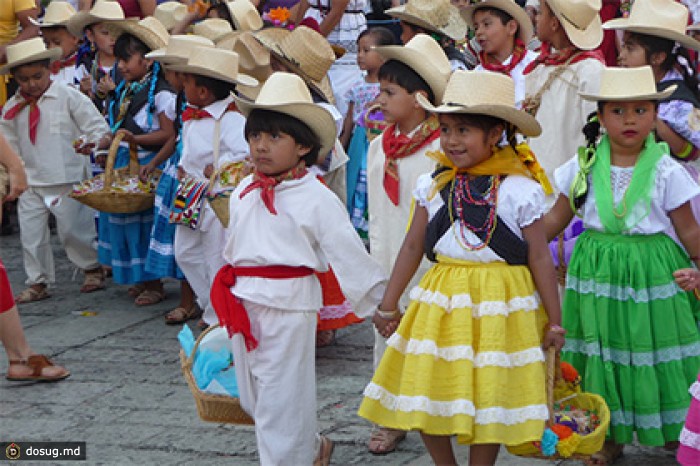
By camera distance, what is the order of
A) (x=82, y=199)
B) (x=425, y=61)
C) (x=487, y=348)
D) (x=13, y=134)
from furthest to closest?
(x=13, y=134) < (x=82, y=199) < (x=425, y=61) < (x=487, y=348)

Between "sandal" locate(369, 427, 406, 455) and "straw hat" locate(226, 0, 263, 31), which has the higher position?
"straw hat" locate(226, 0, 263, 31)

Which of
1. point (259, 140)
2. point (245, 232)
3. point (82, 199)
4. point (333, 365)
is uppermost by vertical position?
point (259, 140)

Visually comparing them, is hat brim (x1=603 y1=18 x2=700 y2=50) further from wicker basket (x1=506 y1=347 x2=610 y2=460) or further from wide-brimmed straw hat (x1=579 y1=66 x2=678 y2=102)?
wicker basket (x1=506 y1=347 x2=610 y2=460)

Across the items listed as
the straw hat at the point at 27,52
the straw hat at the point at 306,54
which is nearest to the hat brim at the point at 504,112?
the straw hat at the point at 306,54

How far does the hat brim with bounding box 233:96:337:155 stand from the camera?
536 cm

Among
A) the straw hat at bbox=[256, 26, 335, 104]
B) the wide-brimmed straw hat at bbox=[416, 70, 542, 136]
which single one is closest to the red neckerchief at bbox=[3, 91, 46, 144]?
the straw hat at bbox=[256, 26, 335, 104]

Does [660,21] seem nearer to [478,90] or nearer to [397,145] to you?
[397,145]

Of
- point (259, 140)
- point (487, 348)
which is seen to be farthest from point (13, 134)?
point (487, 348)

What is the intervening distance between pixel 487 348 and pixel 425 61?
1594 mm

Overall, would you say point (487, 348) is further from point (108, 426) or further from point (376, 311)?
point (108, 426)

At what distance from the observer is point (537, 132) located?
494cm

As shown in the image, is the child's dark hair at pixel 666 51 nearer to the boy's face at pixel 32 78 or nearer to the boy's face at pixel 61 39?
the boy's face at pixel 32 78

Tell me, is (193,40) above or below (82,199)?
above

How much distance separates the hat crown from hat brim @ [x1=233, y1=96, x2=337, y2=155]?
0.75 meters
